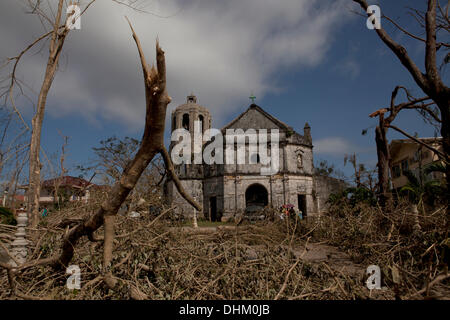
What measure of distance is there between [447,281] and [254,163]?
22797 mm

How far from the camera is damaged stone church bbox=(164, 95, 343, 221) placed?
2562 centimetres

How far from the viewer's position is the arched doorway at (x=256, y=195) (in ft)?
87.7

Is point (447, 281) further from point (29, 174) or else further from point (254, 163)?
point (254, 163)

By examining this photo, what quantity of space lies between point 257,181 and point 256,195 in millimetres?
2367

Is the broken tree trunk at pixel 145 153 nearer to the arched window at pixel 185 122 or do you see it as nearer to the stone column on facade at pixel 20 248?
the stone column on facade at pixel 20 248

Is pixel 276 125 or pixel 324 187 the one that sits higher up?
pixel 276 125

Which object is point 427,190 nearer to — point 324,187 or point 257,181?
point 257,181

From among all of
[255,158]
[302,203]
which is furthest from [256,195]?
[302,203]

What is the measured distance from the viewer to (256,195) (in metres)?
27.7

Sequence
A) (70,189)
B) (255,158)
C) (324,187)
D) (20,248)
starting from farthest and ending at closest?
(324,187)
(255,158)
(70,189)
(20,248)

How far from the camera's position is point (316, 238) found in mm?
7414

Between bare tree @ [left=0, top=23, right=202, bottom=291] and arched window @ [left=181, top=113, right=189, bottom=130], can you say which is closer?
bare tree @ [left=0, top=23, right=202, bottom=291]

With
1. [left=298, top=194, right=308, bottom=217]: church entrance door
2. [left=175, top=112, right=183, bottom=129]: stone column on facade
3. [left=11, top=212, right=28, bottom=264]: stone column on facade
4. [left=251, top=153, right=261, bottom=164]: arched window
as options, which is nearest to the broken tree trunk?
[left=11, top=212, right=28, bottom=264]: stone column on facade

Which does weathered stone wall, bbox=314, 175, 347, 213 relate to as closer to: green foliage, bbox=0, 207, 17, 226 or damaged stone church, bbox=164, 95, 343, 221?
damaged stone church, bbox=164, 95, 343, 221
